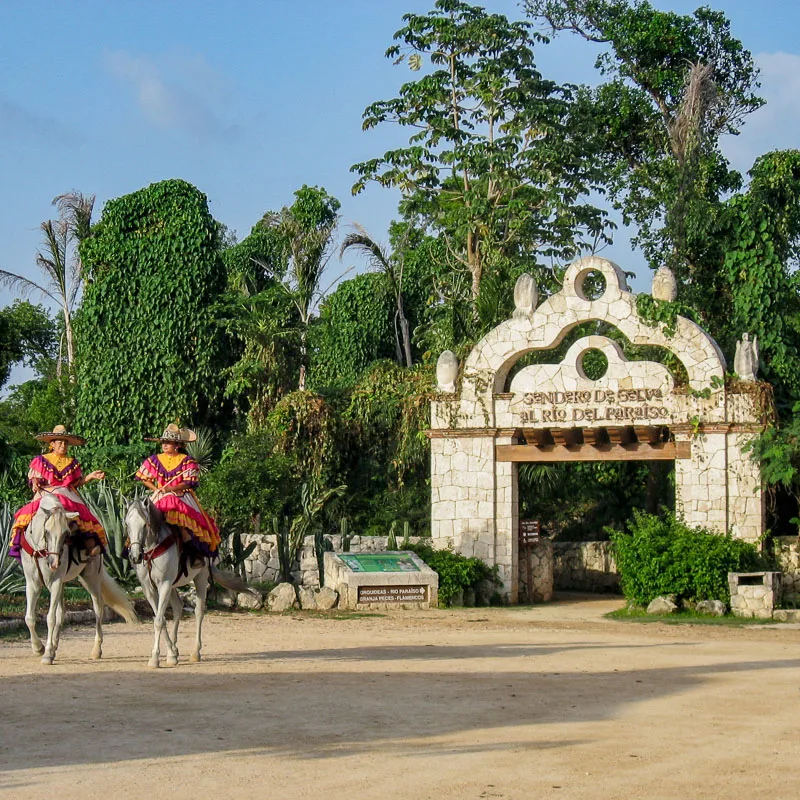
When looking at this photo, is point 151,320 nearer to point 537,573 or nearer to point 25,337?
point 537,573

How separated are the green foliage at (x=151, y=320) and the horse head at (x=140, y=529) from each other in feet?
59.6

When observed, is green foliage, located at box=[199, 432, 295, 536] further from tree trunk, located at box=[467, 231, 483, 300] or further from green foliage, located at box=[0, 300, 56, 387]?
green foliage, located at box=[0, 300, 56, 387]

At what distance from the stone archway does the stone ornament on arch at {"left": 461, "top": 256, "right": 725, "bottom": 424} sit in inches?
0.7

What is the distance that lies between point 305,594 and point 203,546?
7375 mm

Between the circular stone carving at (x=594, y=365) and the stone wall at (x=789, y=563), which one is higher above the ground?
the circular stone carving at (x=594, y=365)

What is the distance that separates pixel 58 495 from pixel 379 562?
8.30 m

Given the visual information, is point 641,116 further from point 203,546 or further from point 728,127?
point 203,546

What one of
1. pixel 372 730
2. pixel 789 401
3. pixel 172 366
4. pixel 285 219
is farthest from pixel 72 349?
pixel 372 730

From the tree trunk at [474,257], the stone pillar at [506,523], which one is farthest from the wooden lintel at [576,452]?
the tree trunk at [474,257]

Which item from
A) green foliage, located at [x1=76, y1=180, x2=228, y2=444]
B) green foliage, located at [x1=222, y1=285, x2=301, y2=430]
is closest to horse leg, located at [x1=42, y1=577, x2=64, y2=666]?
green foliage, located at [x1=222, y1=285, x2=301, y2=430]

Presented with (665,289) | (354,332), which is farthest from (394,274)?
(665,289)

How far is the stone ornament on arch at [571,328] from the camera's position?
70.1 ft

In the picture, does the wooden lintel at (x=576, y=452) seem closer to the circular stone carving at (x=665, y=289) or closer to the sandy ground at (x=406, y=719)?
the circular stone carving at (x=665, y=289)

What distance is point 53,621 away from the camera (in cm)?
1382
